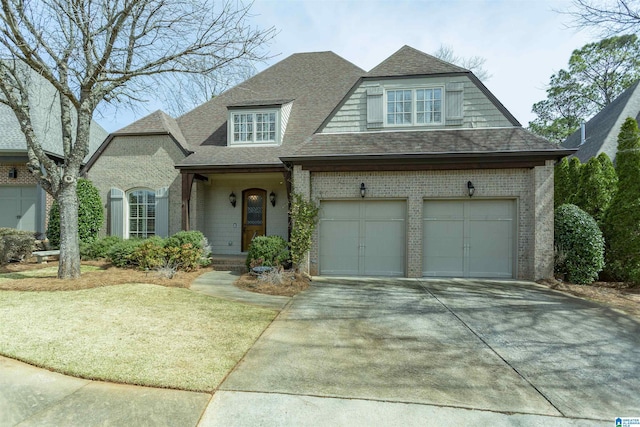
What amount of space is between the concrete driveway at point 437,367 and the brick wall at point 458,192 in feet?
7.97

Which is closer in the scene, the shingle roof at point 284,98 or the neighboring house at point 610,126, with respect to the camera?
the shingle roof at point 284,98

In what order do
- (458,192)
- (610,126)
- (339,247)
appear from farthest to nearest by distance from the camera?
(610,126) < (339,247) < (458,192)

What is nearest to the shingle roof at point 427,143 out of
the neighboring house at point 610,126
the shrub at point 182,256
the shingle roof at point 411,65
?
the shingle roof at point 411,65

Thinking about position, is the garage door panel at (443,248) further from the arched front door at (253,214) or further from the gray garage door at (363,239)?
the arched front door at (253,214)

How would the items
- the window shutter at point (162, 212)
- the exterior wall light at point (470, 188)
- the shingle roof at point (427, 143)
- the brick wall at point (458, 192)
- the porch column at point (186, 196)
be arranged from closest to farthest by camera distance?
the brick wall at point (458, 192), the shingle roof at point (427, 143), the exterior wall light at point (470, 188), the porch column at point (186, 196), the window shutter at point (162, 212)

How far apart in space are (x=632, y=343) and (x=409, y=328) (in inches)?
126

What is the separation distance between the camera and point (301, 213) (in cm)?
904

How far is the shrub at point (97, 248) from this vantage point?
35.5ft

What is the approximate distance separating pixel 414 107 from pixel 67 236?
10165 mm

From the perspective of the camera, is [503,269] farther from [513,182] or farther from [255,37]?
[255,37]

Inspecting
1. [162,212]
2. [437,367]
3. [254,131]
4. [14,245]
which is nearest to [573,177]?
[437,367]

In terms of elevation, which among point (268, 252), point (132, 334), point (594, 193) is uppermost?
point (594, 193)

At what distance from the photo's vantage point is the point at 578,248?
27.9 feet

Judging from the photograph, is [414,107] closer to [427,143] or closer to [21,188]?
[427,143]
